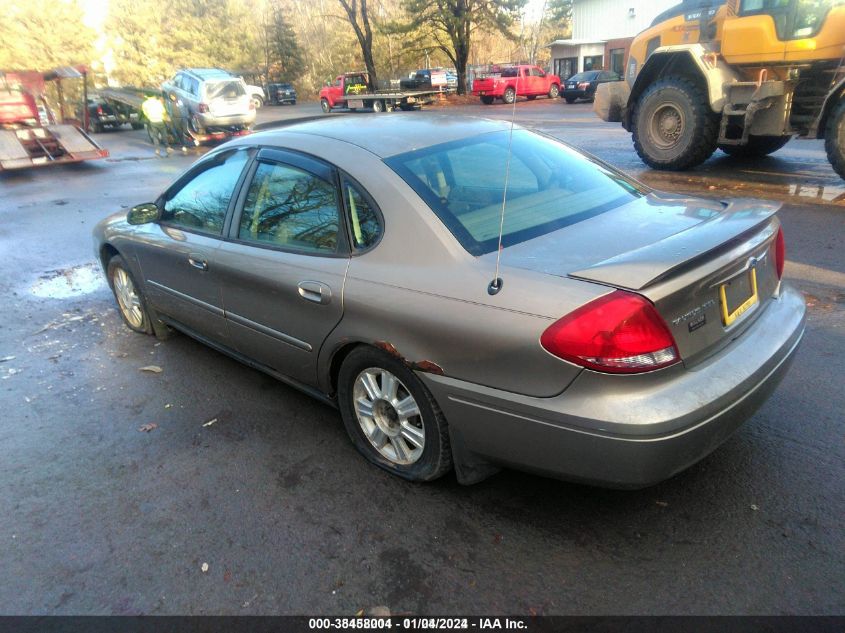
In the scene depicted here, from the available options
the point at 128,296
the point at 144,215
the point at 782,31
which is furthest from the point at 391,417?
the point at 782,31

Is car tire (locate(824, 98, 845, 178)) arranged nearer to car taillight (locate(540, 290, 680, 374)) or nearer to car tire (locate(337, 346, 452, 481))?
car taillight (locate(540, 290, 680, 374))

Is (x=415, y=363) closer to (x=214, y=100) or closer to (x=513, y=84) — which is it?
(x=214, y=100)

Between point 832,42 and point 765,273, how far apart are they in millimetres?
7039

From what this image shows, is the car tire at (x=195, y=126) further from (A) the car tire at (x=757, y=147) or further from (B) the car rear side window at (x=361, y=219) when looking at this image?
(B) the car rear side window at (x=361, y=219)

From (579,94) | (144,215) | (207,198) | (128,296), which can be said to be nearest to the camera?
(207,198)

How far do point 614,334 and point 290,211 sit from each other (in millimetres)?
1848

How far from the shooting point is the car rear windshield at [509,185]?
2676 mm

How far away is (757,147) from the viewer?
10289mm

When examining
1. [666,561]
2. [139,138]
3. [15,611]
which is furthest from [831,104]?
[139,138]

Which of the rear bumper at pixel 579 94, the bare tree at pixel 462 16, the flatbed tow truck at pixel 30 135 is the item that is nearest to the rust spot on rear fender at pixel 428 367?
the flatbed tow truck at pixel 30 135

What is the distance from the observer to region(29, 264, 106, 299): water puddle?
6070 millimetres

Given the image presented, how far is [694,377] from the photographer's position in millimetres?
2209

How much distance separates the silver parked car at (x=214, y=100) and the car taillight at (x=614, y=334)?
1910 cm

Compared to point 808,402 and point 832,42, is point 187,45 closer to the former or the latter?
point 832,42
